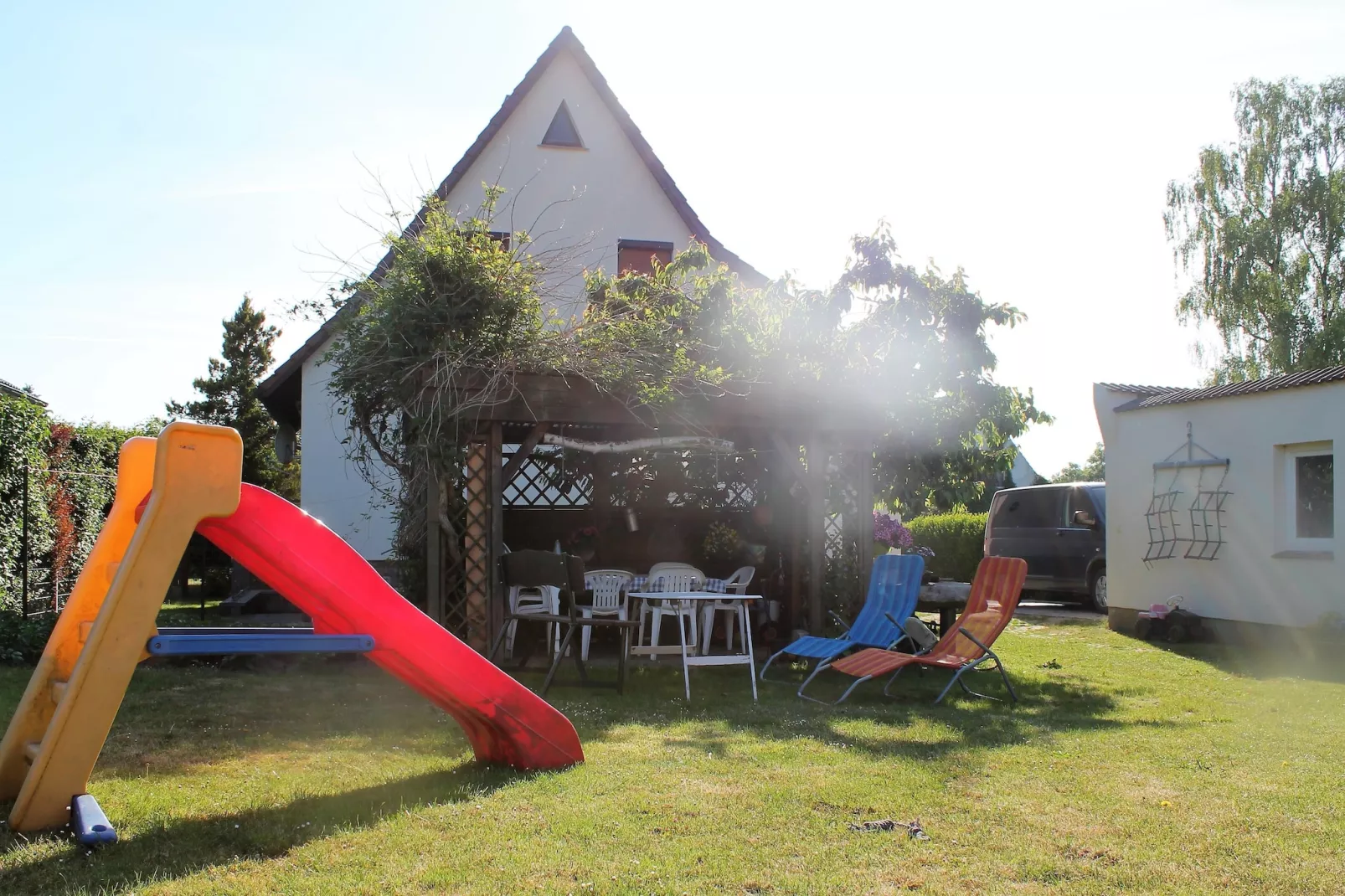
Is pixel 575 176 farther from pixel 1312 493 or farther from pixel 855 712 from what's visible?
pixel 855 712

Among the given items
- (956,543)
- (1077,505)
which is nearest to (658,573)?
(1077,505)

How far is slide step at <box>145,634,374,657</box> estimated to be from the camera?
11.4ft

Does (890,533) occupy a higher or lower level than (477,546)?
higher

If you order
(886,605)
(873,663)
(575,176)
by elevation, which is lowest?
(873,663)

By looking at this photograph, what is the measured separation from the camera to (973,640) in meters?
6.60

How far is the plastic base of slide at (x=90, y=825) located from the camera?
Result: 128 inches

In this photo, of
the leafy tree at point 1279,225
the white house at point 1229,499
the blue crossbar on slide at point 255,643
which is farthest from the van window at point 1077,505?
the blue crossbar on slide at point 255,643

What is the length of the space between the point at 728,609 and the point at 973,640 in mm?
2359

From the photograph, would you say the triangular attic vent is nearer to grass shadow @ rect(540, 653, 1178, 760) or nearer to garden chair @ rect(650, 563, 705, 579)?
garden chair @ rect(650, 563, 705, 579)

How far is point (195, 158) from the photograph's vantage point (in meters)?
6.93

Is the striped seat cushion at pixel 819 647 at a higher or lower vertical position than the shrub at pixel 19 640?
higher

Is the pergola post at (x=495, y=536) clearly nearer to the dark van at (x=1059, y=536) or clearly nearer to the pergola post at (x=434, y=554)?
the pergola post at (x=434, y=554)

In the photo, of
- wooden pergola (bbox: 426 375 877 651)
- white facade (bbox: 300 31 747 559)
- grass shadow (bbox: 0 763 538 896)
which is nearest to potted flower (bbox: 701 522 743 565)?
wooden pergola (bbox: 426 375 877 651)

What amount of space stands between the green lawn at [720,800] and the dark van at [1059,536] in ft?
24.3
